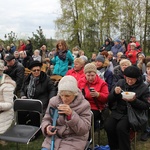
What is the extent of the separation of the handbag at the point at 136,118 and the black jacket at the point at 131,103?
8cm

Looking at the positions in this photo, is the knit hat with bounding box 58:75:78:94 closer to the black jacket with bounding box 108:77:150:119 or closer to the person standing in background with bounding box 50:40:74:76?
the black jacket with bounding box 108:77:150:119

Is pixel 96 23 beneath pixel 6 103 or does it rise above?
above

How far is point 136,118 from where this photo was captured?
327 cm

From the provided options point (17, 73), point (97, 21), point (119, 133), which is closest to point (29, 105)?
point (119, 133)

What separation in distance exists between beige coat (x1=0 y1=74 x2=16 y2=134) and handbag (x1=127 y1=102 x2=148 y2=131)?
1768mm

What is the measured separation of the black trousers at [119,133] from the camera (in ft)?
10.7

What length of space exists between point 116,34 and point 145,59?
14.0 m

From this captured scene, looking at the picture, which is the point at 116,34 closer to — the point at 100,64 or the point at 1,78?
the point at 100,64

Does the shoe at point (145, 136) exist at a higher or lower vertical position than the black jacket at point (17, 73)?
lower

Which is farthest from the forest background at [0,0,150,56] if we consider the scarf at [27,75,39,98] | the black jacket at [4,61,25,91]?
the scarf at [27,75,39,98]

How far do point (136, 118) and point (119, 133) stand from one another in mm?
318

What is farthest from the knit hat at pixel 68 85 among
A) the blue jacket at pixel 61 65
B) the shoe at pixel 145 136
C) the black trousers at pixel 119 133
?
the blue jacket at pixel 61 65

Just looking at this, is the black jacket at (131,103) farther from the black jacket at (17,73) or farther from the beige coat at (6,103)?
the black jacket at (17,73)

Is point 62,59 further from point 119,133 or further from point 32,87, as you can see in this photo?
point 119,133
